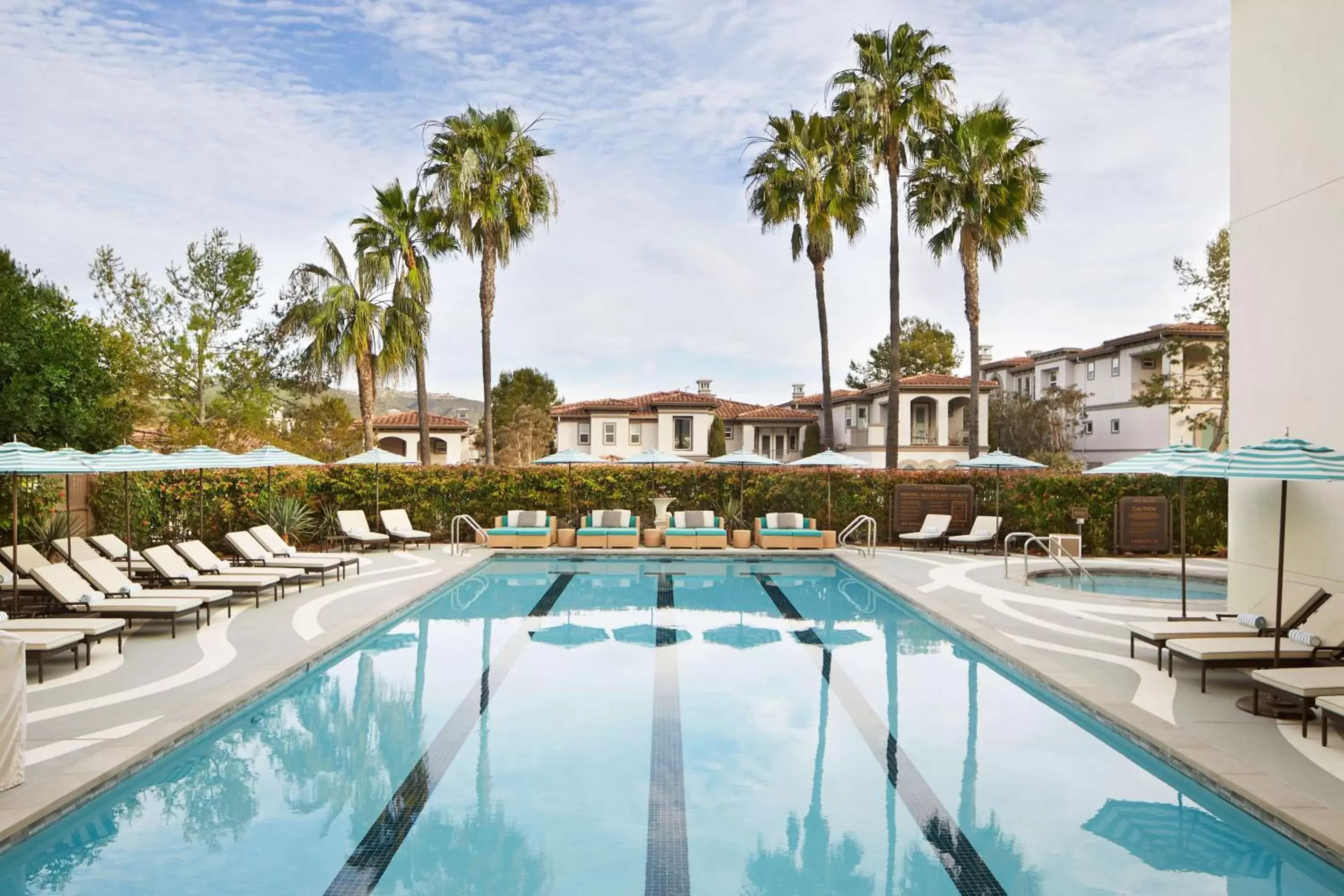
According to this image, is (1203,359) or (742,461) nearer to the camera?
(742,461)

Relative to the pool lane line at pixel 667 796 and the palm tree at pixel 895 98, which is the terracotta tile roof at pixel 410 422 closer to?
the palm tree at pixel 895 98

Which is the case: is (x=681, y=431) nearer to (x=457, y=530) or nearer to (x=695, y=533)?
(x=695, y=533)

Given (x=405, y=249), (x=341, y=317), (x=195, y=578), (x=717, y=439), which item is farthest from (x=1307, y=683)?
(x=717, y=439)

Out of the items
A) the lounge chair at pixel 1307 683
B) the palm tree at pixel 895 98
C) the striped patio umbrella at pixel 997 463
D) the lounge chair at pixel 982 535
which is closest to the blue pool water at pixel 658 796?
the lounge chair at pixel 1307 683

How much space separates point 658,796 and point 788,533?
1467 cm

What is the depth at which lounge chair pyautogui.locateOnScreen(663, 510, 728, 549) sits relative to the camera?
67.2ft

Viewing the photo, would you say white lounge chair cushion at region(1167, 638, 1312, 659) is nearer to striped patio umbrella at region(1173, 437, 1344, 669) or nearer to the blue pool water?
striped patio umbrella at region(1173, 437, 1344, 669)

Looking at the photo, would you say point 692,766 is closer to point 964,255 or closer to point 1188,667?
point 1188,667

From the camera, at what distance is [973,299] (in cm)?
2428

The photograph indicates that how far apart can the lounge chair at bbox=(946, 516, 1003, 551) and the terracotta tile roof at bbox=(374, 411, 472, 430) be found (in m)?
35.2

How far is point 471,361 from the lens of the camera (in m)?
49.1

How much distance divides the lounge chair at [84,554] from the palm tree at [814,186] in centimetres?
1734

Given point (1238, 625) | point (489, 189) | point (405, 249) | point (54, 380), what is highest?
point (489, 189)

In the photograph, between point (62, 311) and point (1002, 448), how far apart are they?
41.7 metres
